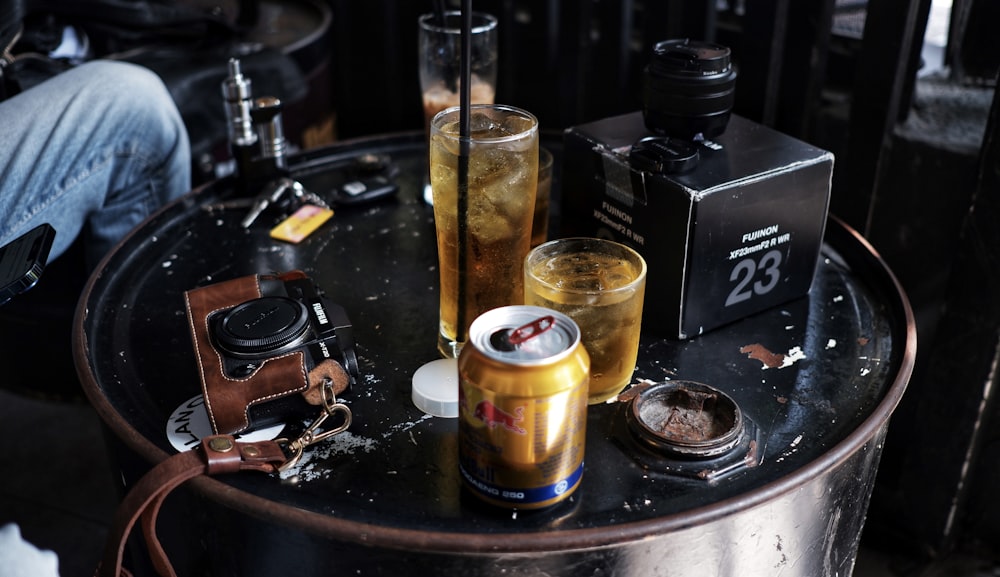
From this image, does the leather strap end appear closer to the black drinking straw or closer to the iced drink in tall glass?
the black drinking straw

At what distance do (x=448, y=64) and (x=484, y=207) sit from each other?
20.7 inches

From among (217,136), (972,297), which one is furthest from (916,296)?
(217,136)

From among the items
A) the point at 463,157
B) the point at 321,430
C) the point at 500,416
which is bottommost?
the point at 321,430

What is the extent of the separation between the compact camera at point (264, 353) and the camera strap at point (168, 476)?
5 centimetres

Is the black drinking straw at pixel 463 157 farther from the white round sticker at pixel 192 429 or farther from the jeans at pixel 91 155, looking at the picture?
the jeans at pixel 91 155

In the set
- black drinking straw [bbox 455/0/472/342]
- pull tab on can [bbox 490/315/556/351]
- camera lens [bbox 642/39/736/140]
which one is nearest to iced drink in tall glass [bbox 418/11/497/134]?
camera lens [bbox 642/39/736/140]

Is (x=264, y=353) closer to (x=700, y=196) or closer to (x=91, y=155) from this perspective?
(x=700, y=196)

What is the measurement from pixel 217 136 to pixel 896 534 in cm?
149

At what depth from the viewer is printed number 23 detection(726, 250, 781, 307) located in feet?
3.47

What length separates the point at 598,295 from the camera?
89cm

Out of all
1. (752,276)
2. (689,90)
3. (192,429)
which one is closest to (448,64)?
(689,90)

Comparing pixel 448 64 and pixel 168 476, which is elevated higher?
pixel 448 64

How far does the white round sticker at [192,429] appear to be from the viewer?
898 mm

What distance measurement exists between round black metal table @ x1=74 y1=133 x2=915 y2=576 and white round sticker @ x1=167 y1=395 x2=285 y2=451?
1cm
